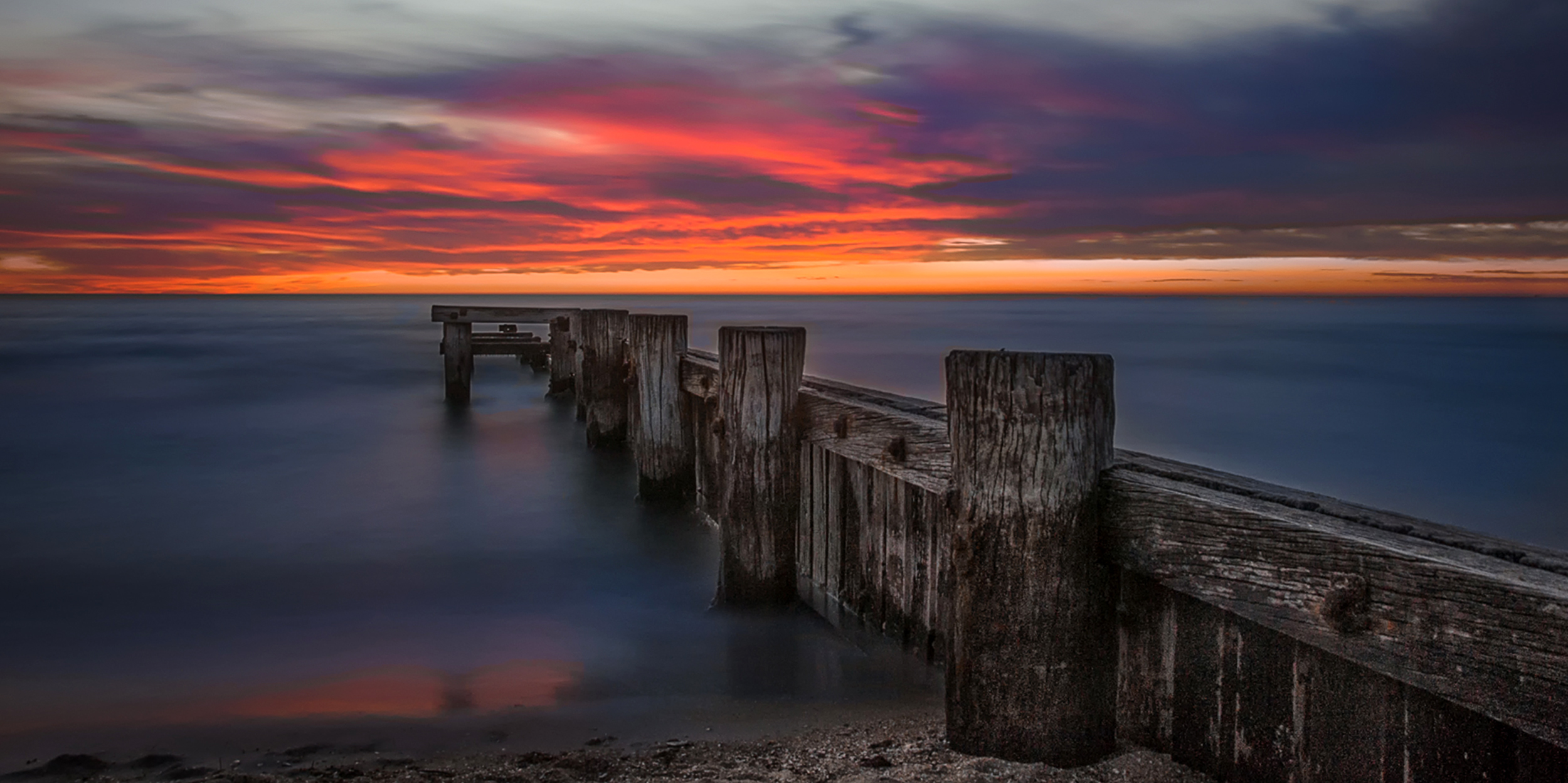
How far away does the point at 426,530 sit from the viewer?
809 cm

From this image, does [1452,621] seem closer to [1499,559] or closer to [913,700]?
[1499,559]

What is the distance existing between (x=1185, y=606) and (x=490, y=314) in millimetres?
13905

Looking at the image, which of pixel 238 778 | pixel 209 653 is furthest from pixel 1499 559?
pixel 209 653

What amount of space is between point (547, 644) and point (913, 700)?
2183mm

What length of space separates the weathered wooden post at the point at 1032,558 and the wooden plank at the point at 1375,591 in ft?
0.57

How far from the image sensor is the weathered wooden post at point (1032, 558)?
268 centimetres

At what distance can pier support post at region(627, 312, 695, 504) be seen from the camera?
746 cm

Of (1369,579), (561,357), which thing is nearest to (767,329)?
(1369,579)

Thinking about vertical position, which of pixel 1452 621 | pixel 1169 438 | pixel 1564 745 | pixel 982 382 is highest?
pixel 982 382

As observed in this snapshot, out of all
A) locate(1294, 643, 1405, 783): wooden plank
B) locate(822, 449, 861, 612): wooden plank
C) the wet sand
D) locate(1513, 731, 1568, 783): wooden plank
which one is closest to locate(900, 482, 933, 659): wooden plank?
the wet sand

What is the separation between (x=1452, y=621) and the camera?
1.94 m

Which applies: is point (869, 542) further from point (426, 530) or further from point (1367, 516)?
point (426, 530)

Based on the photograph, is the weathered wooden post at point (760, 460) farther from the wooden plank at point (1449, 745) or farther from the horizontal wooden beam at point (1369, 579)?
the wooden plank at point (1449, 745)

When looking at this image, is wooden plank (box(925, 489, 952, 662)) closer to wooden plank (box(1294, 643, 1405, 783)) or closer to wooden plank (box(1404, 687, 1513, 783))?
wooden plank (box(1294, 643, 1405, 783))
